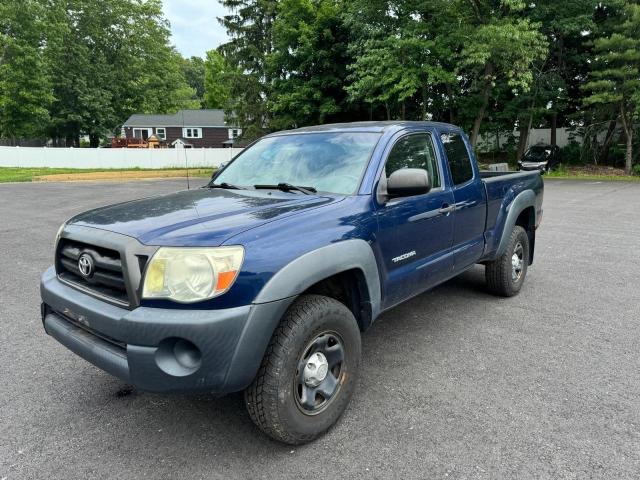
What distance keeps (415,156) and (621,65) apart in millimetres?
23072

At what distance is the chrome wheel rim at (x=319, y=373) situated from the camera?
256 centimetres

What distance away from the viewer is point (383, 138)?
3.41 meters

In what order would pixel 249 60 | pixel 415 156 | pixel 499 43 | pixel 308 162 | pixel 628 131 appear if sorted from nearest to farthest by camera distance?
pixel 308 162, pixel 415 156, pixel 499 43, pixel 628 131, pixel 249 60

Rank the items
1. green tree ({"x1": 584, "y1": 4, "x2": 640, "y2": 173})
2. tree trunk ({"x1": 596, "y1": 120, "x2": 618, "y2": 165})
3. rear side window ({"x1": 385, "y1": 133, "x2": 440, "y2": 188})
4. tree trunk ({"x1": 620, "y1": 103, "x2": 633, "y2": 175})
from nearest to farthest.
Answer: rear side window ({"x1": 385, "y1": 133, "x2": 440, "y2": 188}) → green tree ({"x1": 584, "y1": 4, "x2": 640, "y2": 173}) → tree trunk ({"x1": 620, "y1": 103, "x2": 633, "y2": 175}) → tree trunk ({"x1": 596, "y1": 120, "x2": 618, "y2": 165})

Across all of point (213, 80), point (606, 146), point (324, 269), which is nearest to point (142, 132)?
point (213, 80)

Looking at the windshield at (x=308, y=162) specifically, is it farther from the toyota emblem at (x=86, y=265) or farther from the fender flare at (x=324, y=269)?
the toyota emblem at (x=86, y=265)

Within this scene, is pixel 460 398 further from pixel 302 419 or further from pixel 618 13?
pixel 618 13

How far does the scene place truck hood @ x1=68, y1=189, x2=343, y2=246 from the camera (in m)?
2.36

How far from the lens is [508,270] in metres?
4.85

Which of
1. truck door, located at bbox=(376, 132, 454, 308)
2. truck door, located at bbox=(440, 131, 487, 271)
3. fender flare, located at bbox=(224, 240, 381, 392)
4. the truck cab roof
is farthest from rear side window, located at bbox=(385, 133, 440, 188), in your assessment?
fender flare, located at bbox=(224, 240, 381, 392)

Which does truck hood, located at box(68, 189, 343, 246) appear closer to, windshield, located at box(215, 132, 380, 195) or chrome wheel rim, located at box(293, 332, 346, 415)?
windshield, located at box(215, 132, 380, 195)

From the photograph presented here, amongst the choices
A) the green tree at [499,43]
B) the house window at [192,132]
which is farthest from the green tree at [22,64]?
the green tree at [499,43]

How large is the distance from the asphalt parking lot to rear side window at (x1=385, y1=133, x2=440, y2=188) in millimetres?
1449

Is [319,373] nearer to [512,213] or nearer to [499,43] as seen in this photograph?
[512,213]
